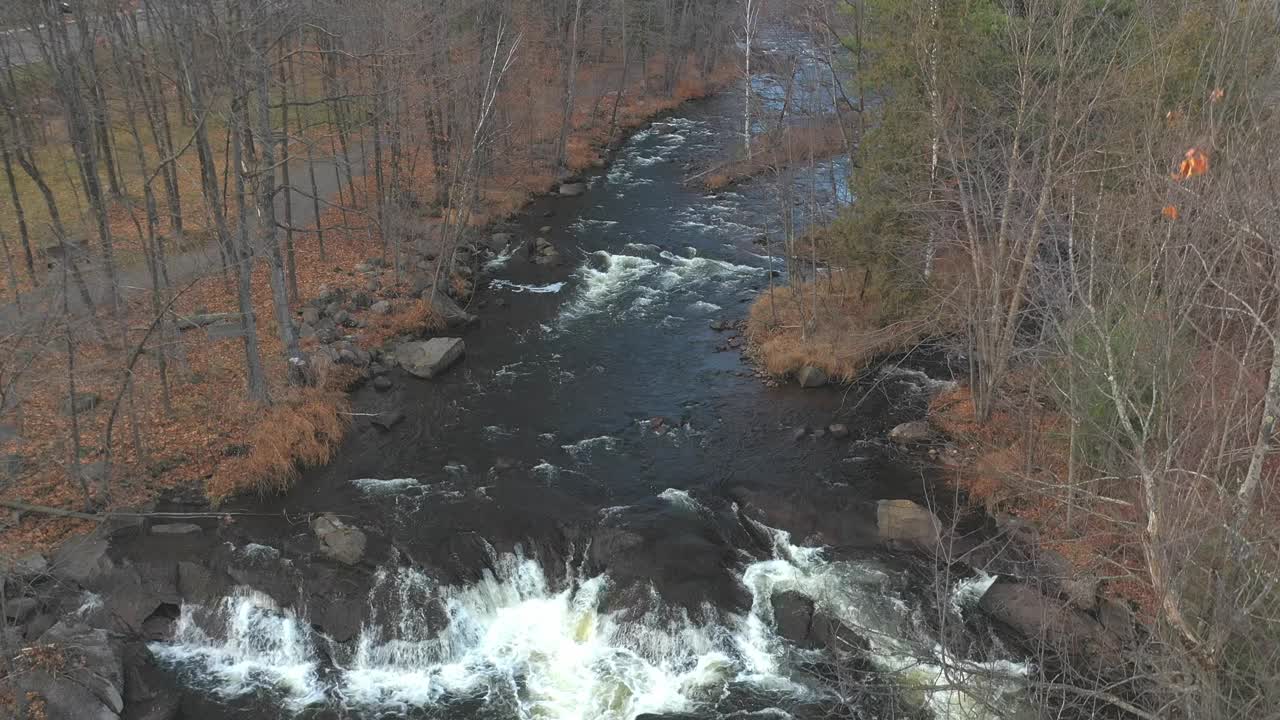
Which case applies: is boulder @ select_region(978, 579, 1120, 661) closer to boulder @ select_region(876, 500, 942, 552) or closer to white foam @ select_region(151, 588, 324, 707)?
boulder @ select_region(876, 500, 942, 552)

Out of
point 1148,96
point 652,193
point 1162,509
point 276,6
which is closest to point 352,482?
point 276,6

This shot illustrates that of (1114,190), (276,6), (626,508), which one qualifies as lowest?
(626,508)

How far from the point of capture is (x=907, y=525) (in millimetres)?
18281

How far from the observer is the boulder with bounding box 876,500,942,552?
18.1m

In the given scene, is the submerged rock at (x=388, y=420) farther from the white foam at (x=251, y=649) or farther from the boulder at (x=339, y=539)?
the white foam at (x=251, y=649)

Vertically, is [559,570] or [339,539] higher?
[339,539]

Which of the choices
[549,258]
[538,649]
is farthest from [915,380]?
[549,258]

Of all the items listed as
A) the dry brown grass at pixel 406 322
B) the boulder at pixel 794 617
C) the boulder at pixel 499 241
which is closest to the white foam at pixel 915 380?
the boulder at pixel 794 617

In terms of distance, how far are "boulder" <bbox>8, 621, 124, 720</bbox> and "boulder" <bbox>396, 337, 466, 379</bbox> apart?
10655 millimetres

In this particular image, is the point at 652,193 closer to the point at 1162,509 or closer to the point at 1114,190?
the point at 1114,190

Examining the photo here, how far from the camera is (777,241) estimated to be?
32344mm

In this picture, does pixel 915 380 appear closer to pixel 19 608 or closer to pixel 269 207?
pixel 269 207

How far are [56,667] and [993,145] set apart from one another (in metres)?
21.3

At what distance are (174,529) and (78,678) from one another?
412 cm
